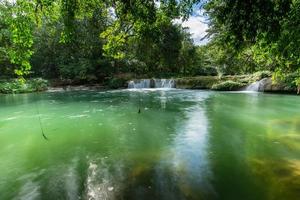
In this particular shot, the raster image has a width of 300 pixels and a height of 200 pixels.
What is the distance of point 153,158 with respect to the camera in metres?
6.82

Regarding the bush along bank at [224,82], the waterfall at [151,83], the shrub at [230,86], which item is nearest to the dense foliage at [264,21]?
the bush along bank at [224,82]

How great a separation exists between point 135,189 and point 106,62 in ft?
105

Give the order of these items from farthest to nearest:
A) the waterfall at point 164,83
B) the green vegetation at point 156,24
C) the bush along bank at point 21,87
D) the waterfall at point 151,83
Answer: the waterfall at point 151,83 → the waterfall at point 164,83 → the bush along bank at point 21,87 → the green vegetation at point 156,24

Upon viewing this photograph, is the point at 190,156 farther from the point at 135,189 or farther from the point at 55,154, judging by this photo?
the point at 55,154

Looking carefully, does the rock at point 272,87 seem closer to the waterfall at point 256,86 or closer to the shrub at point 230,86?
the waterfall at point 256,86

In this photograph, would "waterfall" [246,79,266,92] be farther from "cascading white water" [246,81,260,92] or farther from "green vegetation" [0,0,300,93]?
"green vegetation" [0,0,300,93]

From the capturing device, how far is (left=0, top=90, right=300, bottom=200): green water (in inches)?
198

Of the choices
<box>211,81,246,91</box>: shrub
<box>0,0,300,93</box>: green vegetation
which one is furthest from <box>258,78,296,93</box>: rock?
<box>0,0,300,93</box>: green vegetation

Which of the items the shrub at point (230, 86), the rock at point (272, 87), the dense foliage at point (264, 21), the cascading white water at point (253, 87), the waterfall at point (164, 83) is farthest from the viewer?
the waterfall at point (164, 83)

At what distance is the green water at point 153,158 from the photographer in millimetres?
5039

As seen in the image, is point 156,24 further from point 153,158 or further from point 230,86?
point 230,86

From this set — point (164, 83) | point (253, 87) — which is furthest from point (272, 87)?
point (164, 83)

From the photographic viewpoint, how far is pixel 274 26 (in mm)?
4312

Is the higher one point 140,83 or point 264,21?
point 264,21
